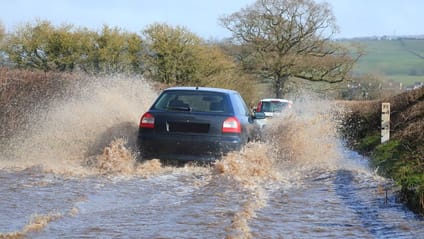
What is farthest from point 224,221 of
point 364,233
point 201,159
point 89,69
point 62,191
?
point 89,69

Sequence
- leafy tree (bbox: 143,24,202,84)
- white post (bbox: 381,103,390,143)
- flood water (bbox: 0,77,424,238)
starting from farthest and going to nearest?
leafy tree (bbox: 143,24,202,84) < white post (bbox: 381,103,390,143) < flood water (bbox: 0,77,424,238)

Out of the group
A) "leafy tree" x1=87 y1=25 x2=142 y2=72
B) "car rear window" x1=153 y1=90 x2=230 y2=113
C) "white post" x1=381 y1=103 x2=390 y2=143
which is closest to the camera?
"car rear window" x1=153 y1=90 x2=230 y2=113

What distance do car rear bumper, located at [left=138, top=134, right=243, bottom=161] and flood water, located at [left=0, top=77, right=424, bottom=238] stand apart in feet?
0.57

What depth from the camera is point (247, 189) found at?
9.64 meters

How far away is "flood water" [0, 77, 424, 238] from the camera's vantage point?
7020 mm

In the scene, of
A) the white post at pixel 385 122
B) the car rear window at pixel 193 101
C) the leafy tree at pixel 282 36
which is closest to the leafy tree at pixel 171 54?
the leafy tree at pixel 282 36

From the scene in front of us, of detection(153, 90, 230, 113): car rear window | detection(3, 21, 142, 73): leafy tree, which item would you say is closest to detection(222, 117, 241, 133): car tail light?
detection(153, 90, 230, 113): car rear window

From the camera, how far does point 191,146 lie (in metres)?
11.2

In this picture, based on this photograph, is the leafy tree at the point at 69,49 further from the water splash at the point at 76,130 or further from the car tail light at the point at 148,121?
the car tail light at the point at 148,121

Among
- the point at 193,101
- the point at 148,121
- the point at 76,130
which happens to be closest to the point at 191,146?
the point at 148,121

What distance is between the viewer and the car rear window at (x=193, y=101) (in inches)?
461

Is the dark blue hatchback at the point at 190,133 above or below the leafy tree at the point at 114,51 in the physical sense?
below

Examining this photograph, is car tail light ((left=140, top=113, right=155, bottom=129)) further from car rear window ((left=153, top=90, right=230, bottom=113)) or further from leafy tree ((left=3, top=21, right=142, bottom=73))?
leafy tree ((left=3, top=21, right=142, bottom=73))

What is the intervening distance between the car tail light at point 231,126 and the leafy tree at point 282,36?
102ft
